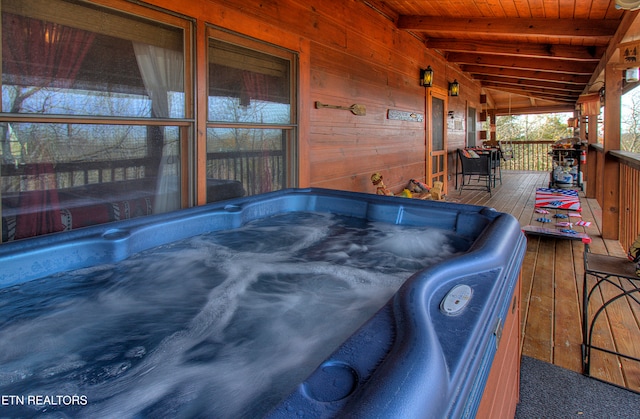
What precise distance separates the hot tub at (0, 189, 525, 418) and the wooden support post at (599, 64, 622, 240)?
3076mm

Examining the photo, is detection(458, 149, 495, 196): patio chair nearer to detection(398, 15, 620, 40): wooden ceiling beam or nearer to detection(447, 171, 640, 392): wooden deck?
detection(398, 15, 620, 40): wooden ceiling beam

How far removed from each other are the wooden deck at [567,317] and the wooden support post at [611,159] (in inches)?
7.9

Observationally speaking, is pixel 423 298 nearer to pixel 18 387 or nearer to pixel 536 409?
pixel 18 387

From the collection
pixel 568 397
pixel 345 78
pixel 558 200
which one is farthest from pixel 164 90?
pixel 558 200

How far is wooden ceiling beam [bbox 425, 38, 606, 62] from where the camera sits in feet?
15.7

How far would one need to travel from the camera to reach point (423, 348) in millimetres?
618

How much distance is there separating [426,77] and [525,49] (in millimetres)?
1303

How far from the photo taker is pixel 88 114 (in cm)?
176

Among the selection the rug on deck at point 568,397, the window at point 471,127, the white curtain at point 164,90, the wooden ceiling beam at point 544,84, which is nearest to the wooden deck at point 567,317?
the rug on deck at point 568,397

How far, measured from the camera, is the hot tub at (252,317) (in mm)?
625

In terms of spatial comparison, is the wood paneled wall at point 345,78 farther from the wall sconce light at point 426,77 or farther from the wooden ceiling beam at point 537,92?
the wooden ceiling beam at point 537,92

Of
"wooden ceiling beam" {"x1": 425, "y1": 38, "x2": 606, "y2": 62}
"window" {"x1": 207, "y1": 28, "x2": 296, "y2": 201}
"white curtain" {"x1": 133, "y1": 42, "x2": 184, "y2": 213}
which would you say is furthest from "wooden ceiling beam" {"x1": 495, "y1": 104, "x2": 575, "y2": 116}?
"white curtain" {"x1": 133, "y1": 42, "x2": 184, "y2": 213}

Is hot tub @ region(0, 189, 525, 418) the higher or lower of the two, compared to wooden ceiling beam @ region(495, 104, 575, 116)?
lower

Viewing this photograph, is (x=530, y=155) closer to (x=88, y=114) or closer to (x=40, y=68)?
(x=88, y=114)
